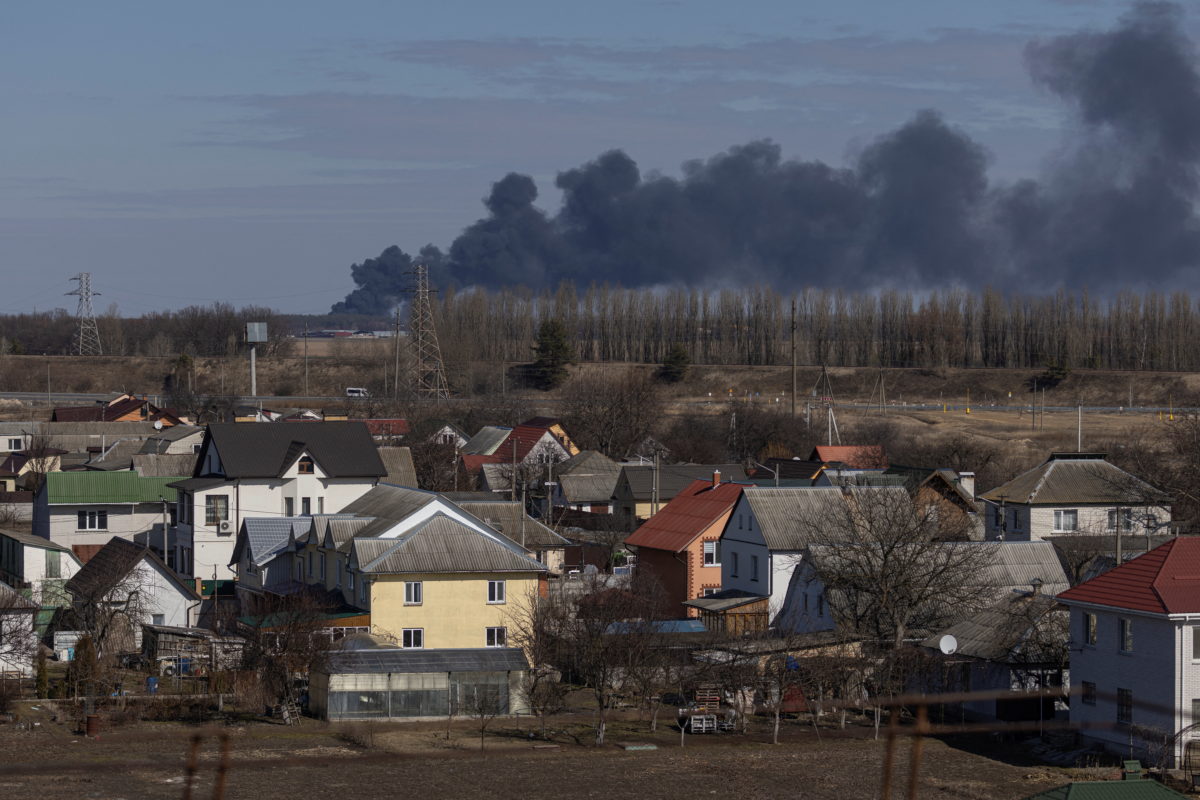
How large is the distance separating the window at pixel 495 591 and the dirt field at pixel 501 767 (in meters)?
5.03

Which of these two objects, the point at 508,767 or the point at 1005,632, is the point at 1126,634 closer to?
the point at 1005,632

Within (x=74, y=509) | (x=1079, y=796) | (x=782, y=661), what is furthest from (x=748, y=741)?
(x=74, y=509)

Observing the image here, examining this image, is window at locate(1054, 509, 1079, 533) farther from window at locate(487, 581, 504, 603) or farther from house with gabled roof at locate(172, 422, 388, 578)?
house with gabled roof at locate(172, 422, 388, 578)

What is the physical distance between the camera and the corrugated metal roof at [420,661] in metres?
23.1

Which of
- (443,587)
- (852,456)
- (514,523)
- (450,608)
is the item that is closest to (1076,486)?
(852,456)

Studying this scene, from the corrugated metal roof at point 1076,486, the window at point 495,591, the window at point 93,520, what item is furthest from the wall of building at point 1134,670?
the window at point 93,520

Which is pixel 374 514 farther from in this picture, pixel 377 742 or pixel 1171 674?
pixel 1171 674

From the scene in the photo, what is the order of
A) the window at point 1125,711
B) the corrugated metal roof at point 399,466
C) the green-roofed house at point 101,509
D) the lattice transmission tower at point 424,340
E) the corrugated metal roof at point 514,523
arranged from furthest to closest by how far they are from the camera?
the lattice transmission tower at point 424,340 → the corrugated metal roof at point 399,466 → the green-roofed house at point 101,509 → the corrugated metal roof at point 514,523 → the window at point 1125,711

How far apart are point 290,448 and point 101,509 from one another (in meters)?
5.82

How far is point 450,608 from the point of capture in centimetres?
2789

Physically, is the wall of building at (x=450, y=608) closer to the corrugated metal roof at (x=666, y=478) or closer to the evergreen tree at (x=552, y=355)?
the corrugated metal roof at (x=666, y=478)

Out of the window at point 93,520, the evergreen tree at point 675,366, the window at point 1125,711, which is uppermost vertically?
the evergreen tree at point 675,366

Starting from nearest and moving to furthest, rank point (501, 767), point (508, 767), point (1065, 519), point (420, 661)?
point (508, 767) < point (501, 767) < point (420, 661) < point (1065, 519)

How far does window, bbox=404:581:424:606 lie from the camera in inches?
1091
